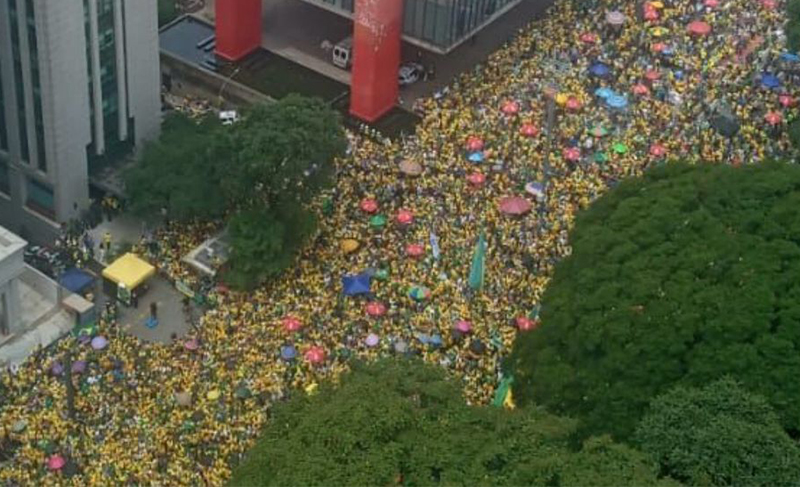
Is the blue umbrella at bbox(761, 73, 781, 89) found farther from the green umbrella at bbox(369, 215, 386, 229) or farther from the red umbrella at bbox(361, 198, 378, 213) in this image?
the green umbrella at bbox(369, 215, 386, 229)

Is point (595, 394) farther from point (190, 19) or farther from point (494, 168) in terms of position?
point (190, 19)

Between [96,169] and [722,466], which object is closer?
[722,466]

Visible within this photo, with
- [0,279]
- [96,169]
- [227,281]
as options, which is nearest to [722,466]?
[227,281]

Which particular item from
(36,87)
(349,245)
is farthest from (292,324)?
(36,87)

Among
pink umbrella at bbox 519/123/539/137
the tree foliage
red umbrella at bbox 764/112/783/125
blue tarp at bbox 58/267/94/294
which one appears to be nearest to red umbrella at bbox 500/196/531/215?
pink umbrella at bbox 519/123/539/137

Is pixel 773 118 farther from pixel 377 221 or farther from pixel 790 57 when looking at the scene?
pixel 377 221

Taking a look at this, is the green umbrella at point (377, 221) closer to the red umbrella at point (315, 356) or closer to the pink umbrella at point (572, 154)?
the red umbrella at point (315, 356)
